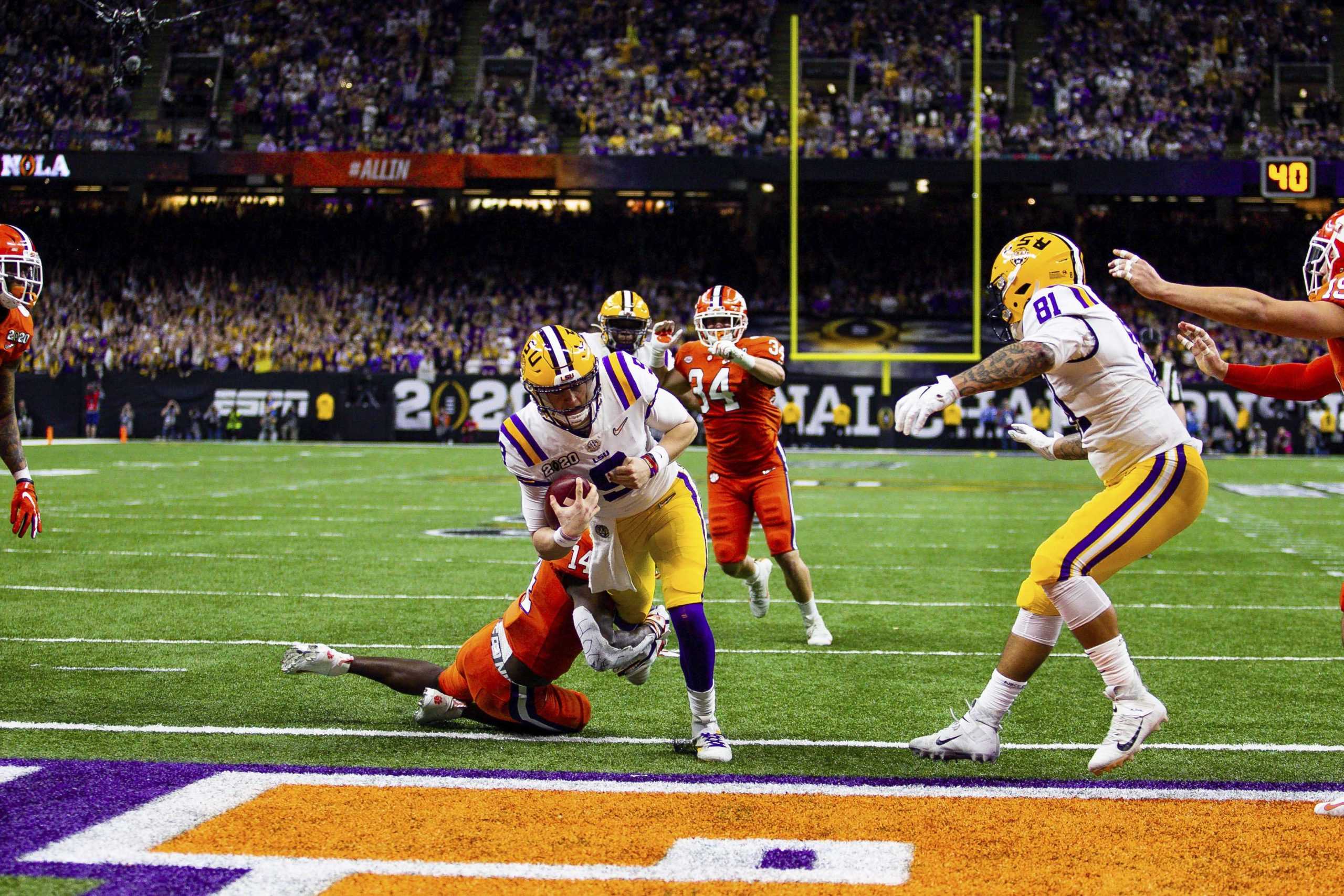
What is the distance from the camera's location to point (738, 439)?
25.3ft

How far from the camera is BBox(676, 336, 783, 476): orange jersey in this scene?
7.65 m

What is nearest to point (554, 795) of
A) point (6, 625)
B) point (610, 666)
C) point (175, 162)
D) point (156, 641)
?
point (610, 666)

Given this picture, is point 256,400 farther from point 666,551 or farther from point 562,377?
point 562,377

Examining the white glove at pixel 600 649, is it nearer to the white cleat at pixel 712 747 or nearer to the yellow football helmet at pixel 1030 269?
the white cleat at pixel 712 747

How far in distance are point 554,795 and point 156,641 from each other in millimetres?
3614

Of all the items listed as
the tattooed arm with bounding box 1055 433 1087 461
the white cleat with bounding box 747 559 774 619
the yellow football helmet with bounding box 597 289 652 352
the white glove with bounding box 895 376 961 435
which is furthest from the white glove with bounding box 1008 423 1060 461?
the white cleat with bounding box 747 559 774 619

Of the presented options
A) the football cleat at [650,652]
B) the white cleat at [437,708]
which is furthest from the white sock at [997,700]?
the white cleat at [437,708]

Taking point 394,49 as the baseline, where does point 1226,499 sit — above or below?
below

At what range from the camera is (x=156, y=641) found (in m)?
6.95

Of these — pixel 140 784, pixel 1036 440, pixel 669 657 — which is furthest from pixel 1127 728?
pixel 140 784

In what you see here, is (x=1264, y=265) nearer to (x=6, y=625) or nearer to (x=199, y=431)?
(x=199, y=431)

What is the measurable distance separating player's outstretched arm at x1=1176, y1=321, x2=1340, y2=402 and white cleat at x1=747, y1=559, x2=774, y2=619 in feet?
10.4

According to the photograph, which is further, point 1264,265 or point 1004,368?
point 1264,265

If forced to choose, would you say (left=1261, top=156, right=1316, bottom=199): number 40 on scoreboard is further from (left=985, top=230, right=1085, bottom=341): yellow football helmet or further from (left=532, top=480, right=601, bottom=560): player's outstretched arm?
(left=532, top=480, right=601, bottom=560): player's outstretched arm
